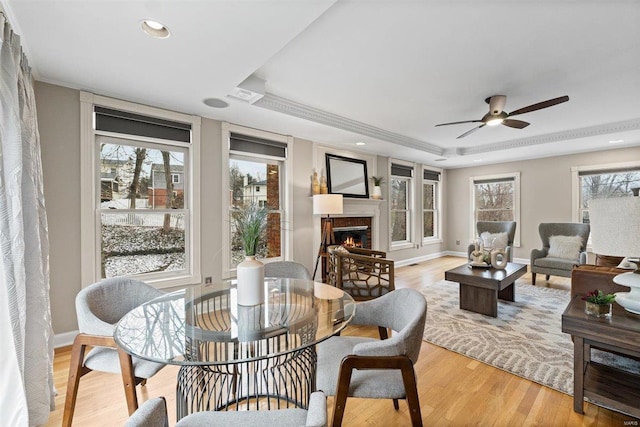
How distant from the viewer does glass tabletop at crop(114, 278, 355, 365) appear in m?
1.22

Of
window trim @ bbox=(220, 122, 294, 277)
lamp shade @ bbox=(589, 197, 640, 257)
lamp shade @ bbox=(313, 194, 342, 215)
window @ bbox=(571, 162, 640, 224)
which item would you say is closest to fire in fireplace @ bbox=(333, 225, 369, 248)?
lamp shade @ bbox=(313, 194, 342, 215)

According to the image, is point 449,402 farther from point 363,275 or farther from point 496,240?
point 496,240

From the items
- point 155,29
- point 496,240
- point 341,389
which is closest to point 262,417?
point 341,389

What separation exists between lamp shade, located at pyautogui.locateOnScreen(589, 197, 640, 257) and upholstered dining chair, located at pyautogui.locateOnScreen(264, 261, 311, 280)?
191 cm

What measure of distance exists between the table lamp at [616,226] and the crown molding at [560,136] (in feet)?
13.3

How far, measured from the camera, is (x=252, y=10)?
1600mm

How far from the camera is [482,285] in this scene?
3197mm

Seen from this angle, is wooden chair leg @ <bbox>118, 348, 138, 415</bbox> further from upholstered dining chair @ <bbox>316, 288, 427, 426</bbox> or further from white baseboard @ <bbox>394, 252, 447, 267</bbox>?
white baseboard @ <bbox>394, 252, 447, 267</bbox>

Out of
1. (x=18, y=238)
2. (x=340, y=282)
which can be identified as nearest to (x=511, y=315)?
(x=340, y=282)

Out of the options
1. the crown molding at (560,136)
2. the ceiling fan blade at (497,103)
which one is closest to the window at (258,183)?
the ceiling fan blade at (497,103)

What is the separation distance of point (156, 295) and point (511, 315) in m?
3.64

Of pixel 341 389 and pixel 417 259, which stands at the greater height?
pixel 341 389

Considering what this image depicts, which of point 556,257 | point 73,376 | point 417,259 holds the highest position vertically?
point 556,257

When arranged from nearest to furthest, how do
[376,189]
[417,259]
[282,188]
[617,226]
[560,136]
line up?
1. [617,226]
2. [282,188]
3. [560,136]
4. [376,189]
5. [417,259]
